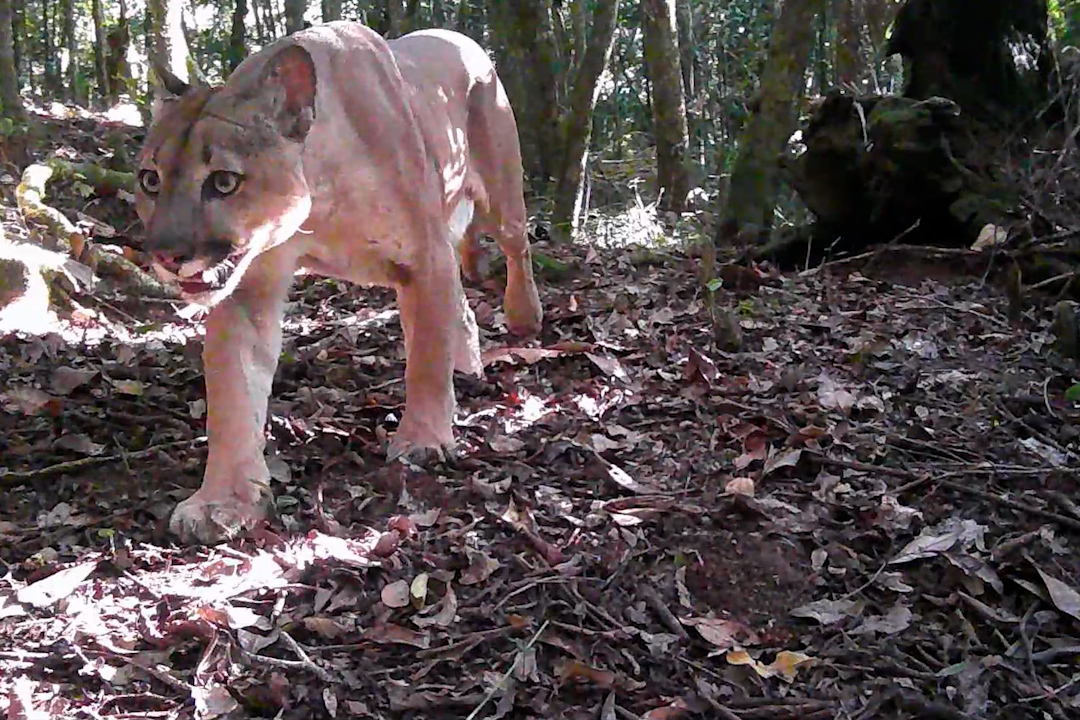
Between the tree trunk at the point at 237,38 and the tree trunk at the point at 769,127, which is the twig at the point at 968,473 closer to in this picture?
the tree trunk at the point at 769,127

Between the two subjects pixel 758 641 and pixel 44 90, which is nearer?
pixel 758 641

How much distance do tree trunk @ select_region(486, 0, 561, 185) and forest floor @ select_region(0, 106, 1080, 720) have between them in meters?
3.82

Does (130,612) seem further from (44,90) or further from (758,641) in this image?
(44,90)

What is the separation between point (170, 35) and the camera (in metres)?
6.79

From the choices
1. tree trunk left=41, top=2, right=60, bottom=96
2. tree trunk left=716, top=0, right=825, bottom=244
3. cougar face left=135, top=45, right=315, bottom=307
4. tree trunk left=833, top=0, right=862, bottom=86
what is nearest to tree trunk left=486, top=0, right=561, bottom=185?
tree trunk left=716, top=0, right=825, bottom=244

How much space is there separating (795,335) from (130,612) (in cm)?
297

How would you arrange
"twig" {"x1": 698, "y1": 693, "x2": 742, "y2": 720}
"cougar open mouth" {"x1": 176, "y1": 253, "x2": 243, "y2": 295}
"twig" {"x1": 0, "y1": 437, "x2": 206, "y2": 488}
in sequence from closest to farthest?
"twig" {"x1": 698, "y1": 693, "x2": 742, "y2": 720}
"cougar open mouth" {"x1": 176, "y1": 253, "x2": 243, "y2": 295}
"twig" {"x1": 0, "y1": 437, "x2": 206, "y2": 488}

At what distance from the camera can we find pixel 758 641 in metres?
2.52

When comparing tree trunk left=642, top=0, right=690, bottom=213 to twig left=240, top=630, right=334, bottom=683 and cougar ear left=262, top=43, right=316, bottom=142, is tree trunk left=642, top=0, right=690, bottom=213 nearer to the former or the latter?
cougar ear left=262, top=43, right=316, bottom=142

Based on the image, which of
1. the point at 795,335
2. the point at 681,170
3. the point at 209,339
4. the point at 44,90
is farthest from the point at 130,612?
the point at 44,90

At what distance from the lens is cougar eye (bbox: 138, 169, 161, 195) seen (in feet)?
9.41

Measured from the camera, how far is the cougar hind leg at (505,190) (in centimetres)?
453

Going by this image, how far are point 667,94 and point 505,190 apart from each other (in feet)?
11.3

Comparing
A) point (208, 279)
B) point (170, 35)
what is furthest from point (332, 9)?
point (208, 279)
